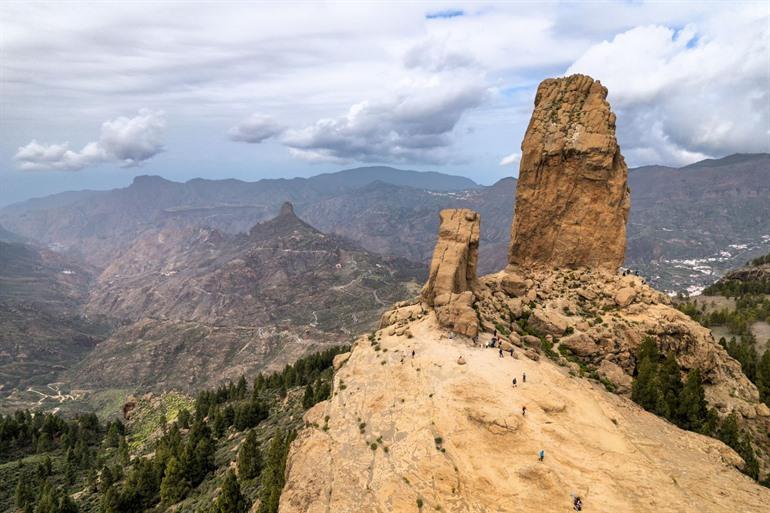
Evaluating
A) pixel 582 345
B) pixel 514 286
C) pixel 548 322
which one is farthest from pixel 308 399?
pixel 582 345

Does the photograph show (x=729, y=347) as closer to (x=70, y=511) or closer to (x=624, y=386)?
(x=624, y=386)

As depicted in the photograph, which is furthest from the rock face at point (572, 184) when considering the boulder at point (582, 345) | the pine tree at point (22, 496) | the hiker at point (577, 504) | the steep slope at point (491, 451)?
the pine tree at point (22, 496)

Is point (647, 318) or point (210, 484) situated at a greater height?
point (647, 318)

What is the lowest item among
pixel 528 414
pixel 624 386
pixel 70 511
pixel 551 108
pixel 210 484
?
pixel 70 511

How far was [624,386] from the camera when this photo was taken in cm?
5797

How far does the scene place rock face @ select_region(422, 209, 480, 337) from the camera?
187 feet

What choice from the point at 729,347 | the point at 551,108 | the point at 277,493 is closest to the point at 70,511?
the point at 277,493

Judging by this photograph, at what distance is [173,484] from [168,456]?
10247 millimetres

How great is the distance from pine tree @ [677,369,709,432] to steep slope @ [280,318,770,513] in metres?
6.63

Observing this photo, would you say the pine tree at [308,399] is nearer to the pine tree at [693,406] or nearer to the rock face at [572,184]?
the rock face at [572,184]

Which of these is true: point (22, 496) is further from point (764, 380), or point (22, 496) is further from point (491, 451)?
point (764, 380)

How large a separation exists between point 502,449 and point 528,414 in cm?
477

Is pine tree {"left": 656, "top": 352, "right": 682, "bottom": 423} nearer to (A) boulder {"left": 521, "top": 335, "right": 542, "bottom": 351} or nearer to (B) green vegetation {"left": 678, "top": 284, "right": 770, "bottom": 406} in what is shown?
(A) boulder {"left": 521, "top": 335, "right": 542, "bottom": 351}

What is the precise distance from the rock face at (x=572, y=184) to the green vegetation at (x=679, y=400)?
21453 mm
